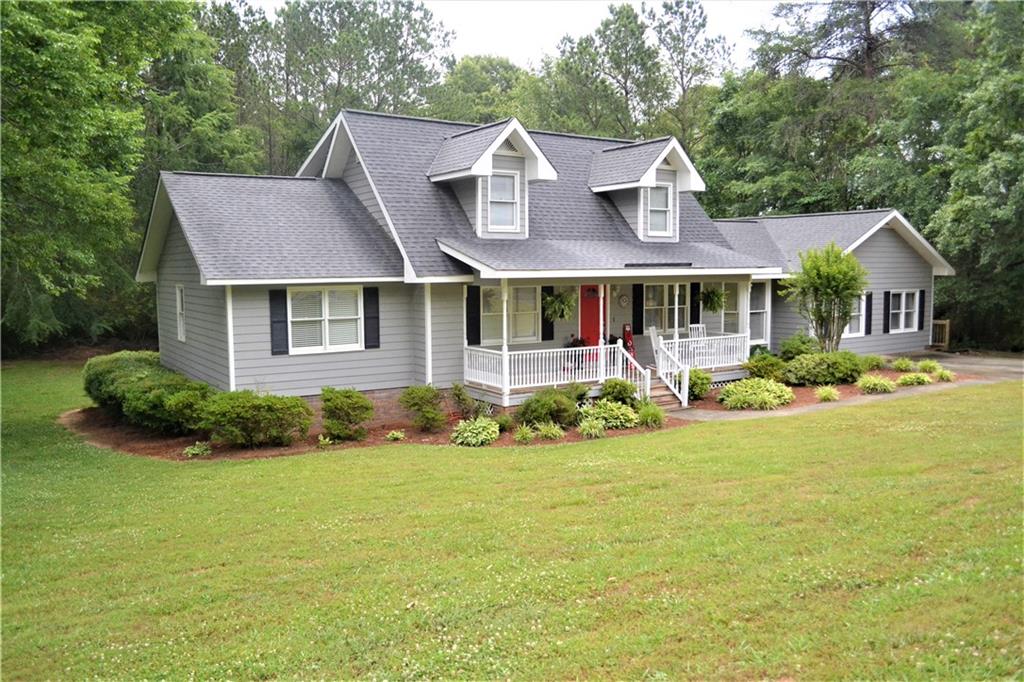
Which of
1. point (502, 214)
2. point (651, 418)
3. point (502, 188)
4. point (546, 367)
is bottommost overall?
point (651, 418)

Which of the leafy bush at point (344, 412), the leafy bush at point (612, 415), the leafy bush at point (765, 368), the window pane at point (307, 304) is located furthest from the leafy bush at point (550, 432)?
the leafy bush at point (765, 368)

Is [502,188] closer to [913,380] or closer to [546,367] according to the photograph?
[546,367]

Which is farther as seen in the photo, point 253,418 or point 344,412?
point 344,412

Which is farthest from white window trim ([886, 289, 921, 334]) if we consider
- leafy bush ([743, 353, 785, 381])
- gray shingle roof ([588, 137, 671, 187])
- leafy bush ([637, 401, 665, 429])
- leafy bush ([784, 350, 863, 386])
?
leafy bush ([637, 401, 665, 429])

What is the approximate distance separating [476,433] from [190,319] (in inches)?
344

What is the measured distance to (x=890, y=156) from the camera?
106 feet

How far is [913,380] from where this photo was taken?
70.9 ft

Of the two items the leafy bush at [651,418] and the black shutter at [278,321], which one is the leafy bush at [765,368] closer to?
the leafy bush at [651,418]

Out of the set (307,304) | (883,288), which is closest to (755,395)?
(307,304)

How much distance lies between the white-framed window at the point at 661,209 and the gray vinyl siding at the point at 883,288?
5111 millimetres

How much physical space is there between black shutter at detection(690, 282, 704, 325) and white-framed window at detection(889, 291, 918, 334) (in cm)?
874

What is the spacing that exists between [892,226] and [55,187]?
80.2 ft

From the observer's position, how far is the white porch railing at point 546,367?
18.4m

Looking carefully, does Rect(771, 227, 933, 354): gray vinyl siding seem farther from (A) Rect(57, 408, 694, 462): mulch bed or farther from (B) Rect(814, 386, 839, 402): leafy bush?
(A) Rect(57, 408, 694, 462): mulch bed
